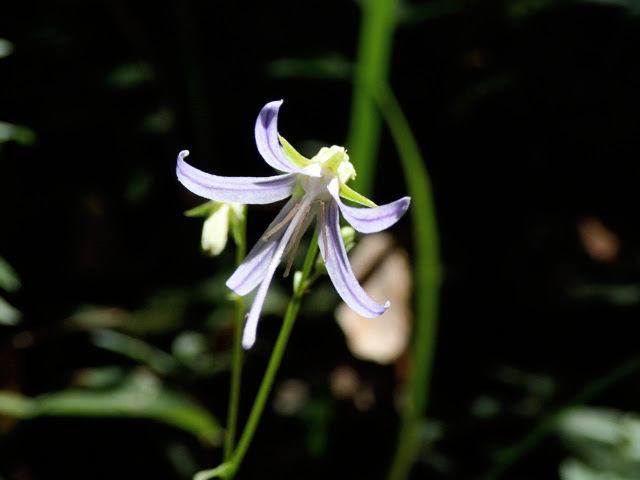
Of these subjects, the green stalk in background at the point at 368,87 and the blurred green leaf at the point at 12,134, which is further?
the green stalk in background at the point at 368,87

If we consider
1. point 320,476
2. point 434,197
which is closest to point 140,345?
point 320,476

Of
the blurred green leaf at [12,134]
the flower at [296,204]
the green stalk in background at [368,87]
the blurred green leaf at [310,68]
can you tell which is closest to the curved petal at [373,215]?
the flower at [296,204]

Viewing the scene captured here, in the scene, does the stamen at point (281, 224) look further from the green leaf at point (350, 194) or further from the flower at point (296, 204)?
the green leaf at point (350, 194)

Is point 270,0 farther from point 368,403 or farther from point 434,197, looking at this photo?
point 368,403

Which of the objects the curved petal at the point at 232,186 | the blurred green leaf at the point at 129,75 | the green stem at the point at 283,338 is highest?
the blurred green leaf at the point at 129,75

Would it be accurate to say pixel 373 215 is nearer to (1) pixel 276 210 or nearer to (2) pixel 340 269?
(2) pixel 340 269

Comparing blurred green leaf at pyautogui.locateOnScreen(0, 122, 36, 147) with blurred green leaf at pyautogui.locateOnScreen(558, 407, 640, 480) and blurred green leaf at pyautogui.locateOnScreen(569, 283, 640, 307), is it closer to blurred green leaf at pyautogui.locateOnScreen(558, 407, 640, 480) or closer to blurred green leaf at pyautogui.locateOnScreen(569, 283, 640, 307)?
blurred green leaf at pyautogui.locateOnScreen(558, 407, 640, 480)

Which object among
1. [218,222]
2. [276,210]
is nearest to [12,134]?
[218,222]

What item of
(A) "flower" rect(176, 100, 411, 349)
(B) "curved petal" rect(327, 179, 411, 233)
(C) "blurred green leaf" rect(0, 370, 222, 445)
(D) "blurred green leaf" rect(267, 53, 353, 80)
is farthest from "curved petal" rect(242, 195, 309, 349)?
(D) "blurred green leaf" rect(267, 53, 353, 80)
